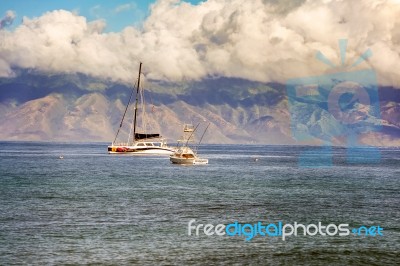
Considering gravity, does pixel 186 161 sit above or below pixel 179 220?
above

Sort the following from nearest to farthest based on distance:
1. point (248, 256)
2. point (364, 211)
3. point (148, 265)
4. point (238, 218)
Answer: point (148, 265), point (248, 256), point (238, 218), point (364, 211)

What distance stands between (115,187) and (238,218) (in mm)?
42966

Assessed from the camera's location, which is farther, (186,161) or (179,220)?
(186,161)

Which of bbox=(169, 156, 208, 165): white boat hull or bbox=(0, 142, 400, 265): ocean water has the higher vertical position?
bbox=(169, 156, 208, 165): white boat hull

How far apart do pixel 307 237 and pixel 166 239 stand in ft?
45.8

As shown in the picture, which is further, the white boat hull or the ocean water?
the white boat hull

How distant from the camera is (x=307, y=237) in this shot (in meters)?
58.1

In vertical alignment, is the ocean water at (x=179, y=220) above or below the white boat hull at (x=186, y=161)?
below

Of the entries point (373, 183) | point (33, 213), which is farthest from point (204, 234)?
point (373, 183)

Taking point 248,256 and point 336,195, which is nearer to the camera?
point 248,256

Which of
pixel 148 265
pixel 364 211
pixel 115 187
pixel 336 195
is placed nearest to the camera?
pixel 148 265

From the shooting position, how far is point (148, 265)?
4616 cm

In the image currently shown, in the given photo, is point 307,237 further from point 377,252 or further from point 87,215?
point 87,215

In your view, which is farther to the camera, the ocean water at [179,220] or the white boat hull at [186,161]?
the white boat hull at [186,161]
